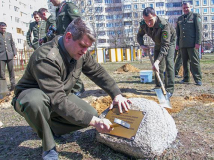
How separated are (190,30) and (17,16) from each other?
51.2 m

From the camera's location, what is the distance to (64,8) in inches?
165

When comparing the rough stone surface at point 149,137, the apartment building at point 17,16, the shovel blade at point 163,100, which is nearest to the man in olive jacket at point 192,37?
the shovel blade at point 163,100

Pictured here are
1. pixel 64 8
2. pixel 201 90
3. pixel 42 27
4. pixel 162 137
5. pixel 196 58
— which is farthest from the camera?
pixel 42 27

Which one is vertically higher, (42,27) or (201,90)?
(42,27)

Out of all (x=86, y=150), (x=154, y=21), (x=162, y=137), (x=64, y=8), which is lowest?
(x=86, y=150)

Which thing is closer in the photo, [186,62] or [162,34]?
[162,34]

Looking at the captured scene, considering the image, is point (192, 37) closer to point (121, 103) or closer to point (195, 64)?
point (195, 64)

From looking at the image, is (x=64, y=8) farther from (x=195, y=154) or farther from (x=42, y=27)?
(x=195, y=154)

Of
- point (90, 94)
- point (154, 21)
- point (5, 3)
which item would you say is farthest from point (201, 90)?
point (5, 3)

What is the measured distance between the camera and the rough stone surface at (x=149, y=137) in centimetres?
211

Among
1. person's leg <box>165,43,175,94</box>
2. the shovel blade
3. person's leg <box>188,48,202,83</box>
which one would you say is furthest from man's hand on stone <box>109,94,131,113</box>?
person's leg <box>188,48,202,83</box>

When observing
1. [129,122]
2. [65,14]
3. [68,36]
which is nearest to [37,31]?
[65,14]

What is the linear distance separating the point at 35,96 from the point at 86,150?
2.80 ft

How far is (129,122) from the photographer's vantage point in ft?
7.39
